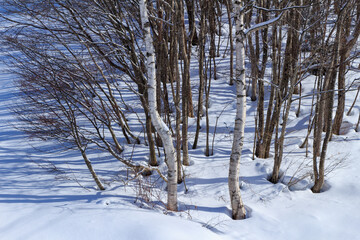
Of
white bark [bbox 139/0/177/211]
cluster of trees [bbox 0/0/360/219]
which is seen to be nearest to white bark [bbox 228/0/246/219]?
cluster of trees [bbox 0/0/360/219]

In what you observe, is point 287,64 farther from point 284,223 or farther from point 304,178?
point 284,223

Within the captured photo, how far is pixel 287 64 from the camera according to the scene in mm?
6598

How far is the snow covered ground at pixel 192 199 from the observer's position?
3918 millimetres

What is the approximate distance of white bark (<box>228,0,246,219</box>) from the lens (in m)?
4.10

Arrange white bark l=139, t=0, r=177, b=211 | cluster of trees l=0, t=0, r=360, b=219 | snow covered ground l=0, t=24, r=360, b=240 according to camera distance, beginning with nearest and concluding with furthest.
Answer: snow covered ground l=0, t=24, r=360, b=240
white bark l=139, t=0, r=177, b=211
cluster of trees l=0, t=0, r=360, b=219

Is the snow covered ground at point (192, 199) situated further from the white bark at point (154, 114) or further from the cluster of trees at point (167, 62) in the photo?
the white bark at point (154, 114)

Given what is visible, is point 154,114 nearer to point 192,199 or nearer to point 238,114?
point 238,114

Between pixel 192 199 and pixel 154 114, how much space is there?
2.80 metres

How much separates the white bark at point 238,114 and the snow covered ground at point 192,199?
15.0 inches

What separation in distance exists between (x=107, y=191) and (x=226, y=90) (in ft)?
25.0

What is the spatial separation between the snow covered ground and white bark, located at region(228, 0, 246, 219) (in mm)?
382

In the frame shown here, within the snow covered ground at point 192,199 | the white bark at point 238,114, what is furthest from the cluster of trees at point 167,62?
the snow covered ground at point 192,199

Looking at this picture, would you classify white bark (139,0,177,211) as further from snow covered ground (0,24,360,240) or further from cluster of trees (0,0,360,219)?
snow covered ground (0,24,360,240)

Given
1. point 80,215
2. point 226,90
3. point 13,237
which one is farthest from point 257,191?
point 226,90
